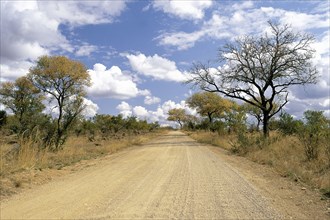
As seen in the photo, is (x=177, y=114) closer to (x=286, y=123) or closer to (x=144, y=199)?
(x=286, y=123)

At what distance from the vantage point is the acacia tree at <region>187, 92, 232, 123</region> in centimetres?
6931

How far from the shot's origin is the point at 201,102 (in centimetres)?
7356

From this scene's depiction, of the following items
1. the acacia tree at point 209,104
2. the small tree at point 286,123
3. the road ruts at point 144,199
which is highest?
the acacia tree at point 209,104

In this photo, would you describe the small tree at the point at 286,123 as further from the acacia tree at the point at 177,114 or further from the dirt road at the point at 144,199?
the acacia tree at the point at 177,114

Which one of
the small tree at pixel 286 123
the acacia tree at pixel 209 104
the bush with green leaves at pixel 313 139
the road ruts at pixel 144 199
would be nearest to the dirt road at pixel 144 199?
the road ruts at pixel 144 199

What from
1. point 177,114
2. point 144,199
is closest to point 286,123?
point 144,199

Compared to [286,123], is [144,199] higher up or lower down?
lower down

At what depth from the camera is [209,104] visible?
70.2 meters

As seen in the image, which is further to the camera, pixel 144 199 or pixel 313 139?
pixel 313 139

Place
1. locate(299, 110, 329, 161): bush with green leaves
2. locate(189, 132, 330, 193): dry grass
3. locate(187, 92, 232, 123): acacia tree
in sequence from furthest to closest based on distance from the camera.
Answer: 1. locate(187, 92, 232, 123): acacia tree
2. locate(299, 110, 329, 161): bush with green leaves
3. locate(189, 132, 330, 193): dry grass

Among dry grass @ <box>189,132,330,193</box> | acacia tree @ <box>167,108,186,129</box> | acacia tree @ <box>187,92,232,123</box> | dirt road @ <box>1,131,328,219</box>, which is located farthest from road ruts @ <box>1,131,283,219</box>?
acacia tree @ <box>167,108,186,129</box>

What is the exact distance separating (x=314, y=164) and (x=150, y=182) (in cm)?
656

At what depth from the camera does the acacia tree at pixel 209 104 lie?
69.3 meters

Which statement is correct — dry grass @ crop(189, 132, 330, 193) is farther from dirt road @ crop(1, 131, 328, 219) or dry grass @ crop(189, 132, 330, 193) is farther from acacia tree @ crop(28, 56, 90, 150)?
acacia tree @ crop(28, 56, 90, 150)
